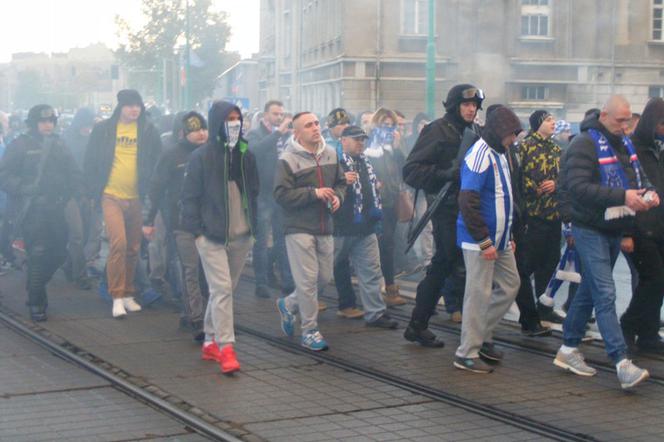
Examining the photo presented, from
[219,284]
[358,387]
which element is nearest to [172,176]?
[219,284]

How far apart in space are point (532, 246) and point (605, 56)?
23.7 meters

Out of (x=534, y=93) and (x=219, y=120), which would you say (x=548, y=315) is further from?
(x=534, y=93)

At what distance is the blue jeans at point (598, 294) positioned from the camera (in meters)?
7.82

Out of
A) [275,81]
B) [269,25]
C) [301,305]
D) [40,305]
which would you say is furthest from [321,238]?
[269,25]

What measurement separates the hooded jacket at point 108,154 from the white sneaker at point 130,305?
0.91 meters

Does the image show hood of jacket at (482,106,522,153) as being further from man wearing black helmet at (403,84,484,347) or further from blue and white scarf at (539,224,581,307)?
blue and white scarf at (539,224,581,307)

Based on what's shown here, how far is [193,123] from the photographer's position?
33.7ft

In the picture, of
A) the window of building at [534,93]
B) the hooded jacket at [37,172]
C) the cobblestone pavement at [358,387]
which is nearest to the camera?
the cobblestone pavement at [358,387]

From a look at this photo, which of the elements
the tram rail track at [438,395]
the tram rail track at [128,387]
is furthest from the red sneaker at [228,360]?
the tram rail track at [438,395]

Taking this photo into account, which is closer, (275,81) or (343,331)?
(343,331)

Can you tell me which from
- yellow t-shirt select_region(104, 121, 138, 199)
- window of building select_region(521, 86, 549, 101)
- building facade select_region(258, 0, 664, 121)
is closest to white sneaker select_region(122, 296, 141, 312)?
yellow t-shirt select_region(104, 121, 138, 199)

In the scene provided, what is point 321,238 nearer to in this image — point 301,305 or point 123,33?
point 301,305

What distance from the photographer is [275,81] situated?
143ft

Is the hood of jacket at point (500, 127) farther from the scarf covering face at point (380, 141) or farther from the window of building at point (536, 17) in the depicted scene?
the window of building at point (536, 17)
